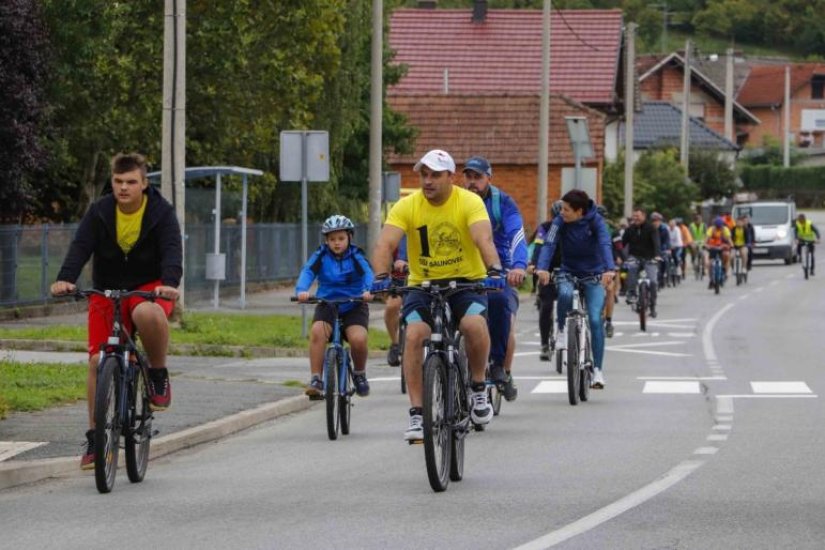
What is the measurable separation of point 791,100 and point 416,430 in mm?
141198

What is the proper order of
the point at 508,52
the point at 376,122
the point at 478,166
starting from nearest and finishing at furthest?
the point at 478,166 < the point at 376,122 < the point at 508,52

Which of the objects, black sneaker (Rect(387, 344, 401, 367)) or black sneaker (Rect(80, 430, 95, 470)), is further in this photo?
black sneaker (Rect(387, 344, 401, 367))

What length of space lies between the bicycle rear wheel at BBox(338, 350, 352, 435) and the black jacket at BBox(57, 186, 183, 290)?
347 centimetres

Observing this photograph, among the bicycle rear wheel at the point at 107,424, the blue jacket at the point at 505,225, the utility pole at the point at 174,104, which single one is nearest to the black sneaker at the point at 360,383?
the blue jacket at the point at 505,225

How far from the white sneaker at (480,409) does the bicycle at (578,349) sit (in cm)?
482

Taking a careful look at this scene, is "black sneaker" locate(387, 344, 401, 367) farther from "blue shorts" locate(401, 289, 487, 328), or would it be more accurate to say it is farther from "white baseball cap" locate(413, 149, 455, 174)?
"white baseball cap" locate(413, 149, 455, 174)

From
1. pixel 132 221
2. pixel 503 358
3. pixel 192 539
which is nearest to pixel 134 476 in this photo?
pixel 132 221

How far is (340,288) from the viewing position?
1628cm

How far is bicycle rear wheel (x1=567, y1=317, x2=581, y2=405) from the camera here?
18125mm

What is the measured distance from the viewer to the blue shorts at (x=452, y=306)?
41.4ft

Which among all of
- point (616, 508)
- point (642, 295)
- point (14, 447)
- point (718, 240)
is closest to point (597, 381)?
point (14, 447)

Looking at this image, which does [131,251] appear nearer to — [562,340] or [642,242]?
[562,340]

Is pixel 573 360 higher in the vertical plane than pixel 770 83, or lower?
lower

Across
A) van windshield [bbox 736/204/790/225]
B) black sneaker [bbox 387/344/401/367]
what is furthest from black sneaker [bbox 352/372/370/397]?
van windshield [bbox 736/204/790/225]
